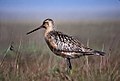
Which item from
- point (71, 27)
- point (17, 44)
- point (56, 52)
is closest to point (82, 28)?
point (71, 27)

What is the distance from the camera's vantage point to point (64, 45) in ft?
8.65

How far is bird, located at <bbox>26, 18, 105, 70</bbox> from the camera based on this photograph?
2602mm

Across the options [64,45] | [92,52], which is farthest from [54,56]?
[92,52]

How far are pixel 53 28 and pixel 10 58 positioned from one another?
1.16ft

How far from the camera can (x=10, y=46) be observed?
262 cm

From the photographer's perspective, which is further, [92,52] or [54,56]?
[54,56]

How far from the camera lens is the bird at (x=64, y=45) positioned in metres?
2.60

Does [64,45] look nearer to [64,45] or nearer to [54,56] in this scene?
[64,45]

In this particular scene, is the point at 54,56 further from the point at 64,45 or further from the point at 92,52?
the point at 92,52

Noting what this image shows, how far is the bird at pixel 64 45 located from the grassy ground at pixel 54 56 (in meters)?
0.04

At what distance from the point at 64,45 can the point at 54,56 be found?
12cm

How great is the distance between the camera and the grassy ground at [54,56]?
2643mm

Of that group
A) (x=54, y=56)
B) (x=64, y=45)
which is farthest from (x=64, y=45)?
(x=54, y=56)

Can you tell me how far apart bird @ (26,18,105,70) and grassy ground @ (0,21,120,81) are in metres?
0.04
